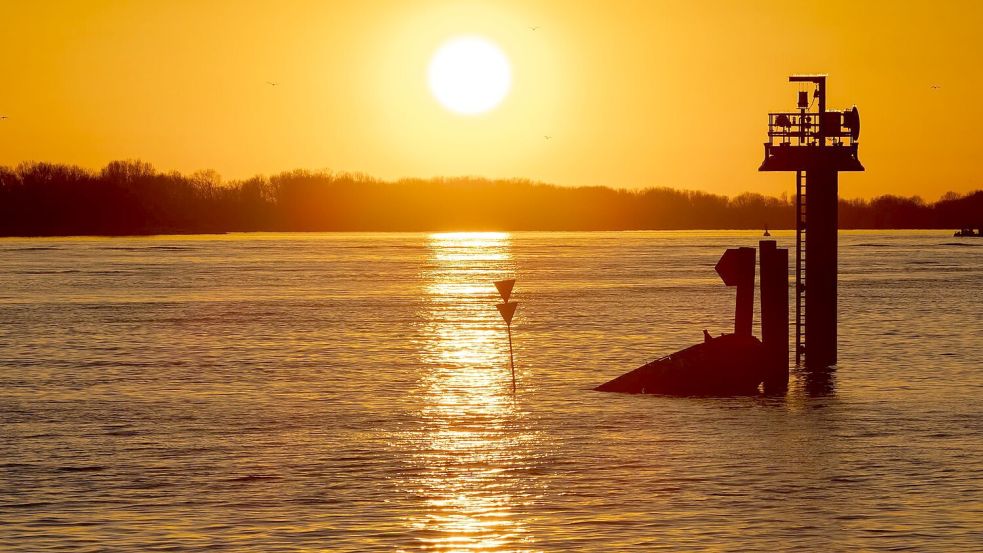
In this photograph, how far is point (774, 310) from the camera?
32.4 metres

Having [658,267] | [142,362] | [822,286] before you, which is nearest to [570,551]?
[822,286]

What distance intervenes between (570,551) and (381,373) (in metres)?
22.4

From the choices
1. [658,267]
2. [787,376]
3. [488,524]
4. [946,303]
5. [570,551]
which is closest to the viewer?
[570,551]

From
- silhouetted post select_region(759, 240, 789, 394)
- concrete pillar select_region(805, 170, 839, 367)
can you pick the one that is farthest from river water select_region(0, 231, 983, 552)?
concrete pillar select_region(805, 170, 839, 367)

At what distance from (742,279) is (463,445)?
10684 millimetres

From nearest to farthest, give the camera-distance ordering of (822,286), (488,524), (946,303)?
(488,524) < (822,286) < (946,303)

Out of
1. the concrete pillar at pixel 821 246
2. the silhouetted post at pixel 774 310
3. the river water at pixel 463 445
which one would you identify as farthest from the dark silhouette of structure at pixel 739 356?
the concrete pillar at pixel 821 246

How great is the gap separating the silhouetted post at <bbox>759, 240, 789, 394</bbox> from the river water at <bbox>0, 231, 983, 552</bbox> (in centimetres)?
81

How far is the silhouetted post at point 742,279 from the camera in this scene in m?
32.7

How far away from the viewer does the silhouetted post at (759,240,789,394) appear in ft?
106

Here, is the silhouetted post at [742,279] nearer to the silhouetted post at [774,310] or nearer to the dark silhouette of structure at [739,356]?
the dark silhouette of structure at [739,356]

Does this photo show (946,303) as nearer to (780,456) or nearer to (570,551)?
(780,456)

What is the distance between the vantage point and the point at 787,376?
32.8 metres

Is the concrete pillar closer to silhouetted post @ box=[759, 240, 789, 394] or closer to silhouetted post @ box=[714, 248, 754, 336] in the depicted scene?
silhouetted post @ box=[759, 240, 789, 394]
